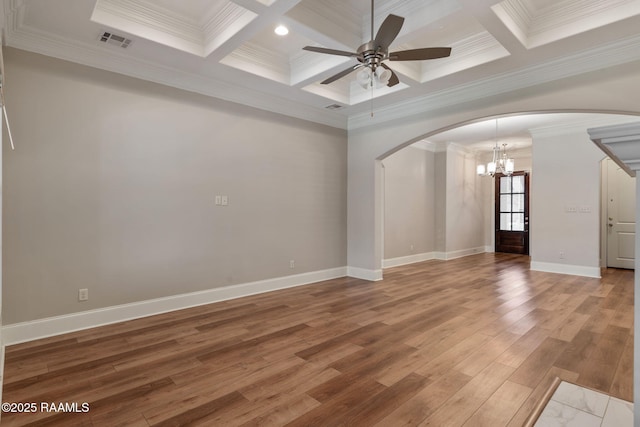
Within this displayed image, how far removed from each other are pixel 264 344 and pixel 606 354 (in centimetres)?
306

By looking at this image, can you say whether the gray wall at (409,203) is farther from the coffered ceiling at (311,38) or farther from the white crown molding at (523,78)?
the coffered ceiling at (311,38)

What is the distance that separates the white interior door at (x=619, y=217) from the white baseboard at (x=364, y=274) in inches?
228

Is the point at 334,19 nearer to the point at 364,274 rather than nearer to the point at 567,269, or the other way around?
the point at 364,274

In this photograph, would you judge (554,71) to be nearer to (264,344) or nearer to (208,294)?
(264,344)

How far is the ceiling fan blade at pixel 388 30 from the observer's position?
2266mm

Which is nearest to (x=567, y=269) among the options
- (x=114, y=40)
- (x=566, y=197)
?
(x=566, y=197)

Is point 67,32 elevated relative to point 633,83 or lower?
elevated

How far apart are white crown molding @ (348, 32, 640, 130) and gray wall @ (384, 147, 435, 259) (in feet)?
7.42

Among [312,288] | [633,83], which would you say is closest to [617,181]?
[633,83]

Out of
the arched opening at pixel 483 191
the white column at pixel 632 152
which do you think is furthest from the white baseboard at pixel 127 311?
the white column at pixel 632 152

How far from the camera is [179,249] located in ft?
13.2

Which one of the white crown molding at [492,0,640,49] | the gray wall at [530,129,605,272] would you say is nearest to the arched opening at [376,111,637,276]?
the gray wall at [530,129,605,272]

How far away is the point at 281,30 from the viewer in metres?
3.47

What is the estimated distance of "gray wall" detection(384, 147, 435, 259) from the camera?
7.33 m
